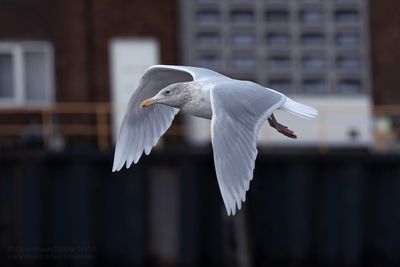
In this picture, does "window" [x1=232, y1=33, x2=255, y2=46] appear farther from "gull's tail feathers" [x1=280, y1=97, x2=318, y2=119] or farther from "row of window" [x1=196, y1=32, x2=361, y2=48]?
"gull's tail feathers" [x1=280, y1=97, x2=318, y2=119]

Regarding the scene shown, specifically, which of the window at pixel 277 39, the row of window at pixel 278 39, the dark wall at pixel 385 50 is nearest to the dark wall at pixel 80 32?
the row of window at pixel 278 39

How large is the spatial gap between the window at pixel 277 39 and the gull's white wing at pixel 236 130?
15029 mm

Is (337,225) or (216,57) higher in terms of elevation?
(216,57)

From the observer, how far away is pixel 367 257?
22.0 meters

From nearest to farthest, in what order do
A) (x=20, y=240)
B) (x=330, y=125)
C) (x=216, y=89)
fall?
(x=216, y=89)
(x=20, y=240)
(x=330, y=125)

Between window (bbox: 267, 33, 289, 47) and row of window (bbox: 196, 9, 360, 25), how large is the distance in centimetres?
28

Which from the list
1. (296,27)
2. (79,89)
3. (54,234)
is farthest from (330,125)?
(54,234)

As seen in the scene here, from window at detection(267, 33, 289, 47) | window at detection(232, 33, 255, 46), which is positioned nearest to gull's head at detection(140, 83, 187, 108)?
window at detection(232, 33, 255, 46)

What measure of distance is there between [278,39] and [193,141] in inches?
118

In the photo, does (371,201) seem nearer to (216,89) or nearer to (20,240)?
(20,240)

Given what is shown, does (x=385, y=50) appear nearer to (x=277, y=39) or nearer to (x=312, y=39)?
(x=312, y=39)

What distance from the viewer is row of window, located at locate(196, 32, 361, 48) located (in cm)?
2542

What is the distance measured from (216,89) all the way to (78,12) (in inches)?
601

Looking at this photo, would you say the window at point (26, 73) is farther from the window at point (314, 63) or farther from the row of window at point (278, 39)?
the window at point (314, 63)
